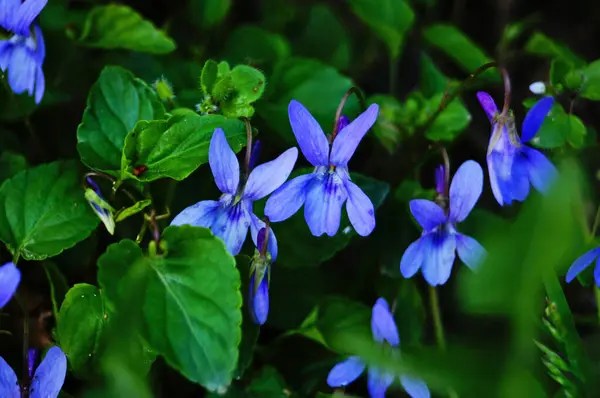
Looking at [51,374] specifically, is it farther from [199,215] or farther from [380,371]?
[380,371]

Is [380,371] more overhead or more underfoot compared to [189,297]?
more underfoot

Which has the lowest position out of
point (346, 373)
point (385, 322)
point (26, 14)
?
point (346, 373)

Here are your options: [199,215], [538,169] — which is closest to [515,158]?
[538,169]

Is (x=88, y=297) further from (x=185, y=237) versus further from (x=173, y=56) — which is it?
(x=173, y=56)

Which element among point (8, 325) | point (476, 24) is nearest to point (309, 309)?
point (8, 325)

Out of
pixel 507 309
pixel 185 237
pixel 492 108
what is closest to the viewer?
pixel 507 309

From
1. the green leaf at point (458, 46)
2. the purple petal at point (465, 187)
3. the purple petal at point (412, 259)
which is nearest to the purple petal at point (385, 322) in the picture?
the purple petal at point (412, 259)

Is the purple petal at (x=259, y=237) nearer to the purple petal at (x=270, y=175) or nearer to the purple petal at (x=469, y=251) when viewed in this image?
the purple petal at (x=270, y=175)

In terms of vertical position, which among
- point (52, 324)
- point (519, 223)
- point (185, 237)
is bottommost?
point (52, 324)
